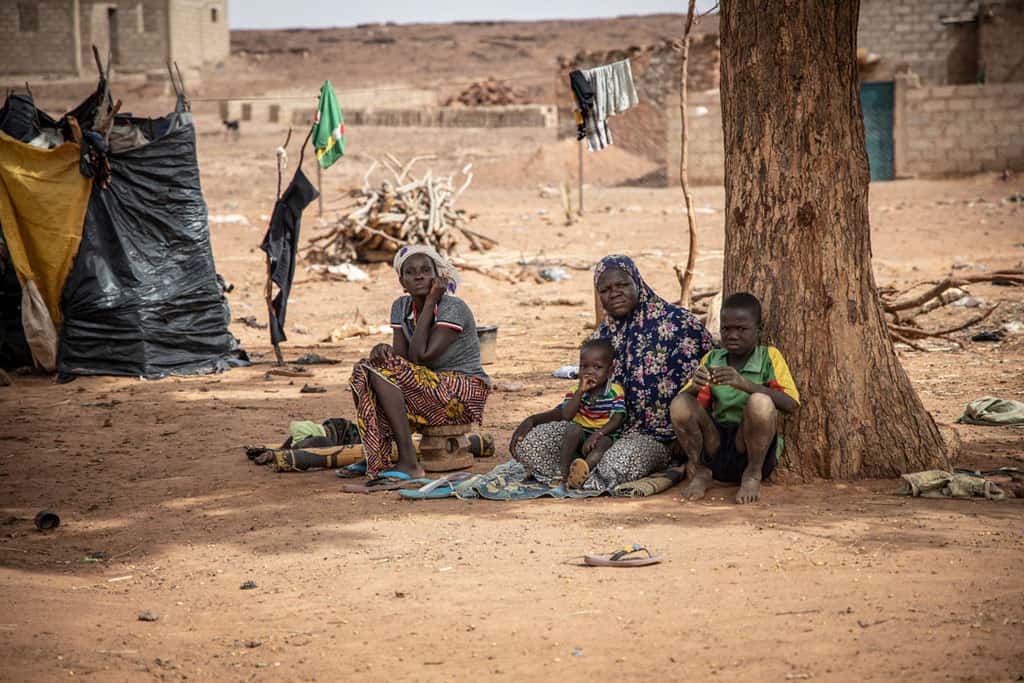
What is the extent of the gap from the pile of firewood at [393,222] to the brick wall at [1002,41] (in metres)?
15.2

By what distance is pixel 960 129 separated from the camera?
20938 millimetres

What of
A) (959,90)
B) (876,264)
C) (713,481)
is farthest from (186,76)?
(713,481)

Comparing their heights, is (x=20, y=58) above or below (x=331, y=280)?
above

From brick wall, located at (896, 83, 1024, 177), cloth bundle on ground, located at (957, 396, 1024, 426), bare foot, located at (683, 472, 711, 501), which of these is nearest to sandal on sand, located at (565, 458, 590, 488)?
bare foot, located at (683, 472, 711, 501)

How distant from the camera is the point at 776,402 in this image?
195 inches

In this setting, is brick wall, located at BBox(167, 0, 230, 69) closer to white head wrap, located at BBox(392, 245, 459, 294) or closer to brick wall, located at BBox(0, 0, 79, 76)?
brick wall, located at BBox(0, 0, 79, 76)

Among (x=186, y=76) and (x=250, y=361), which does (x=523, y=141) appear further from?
(x=250, y=361)

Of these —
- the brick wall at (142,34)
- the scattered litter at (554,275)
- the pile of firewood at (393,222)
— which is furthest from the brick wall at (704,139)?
the brick wall at (142,34)

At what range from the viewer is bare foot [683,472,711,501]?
508 cm

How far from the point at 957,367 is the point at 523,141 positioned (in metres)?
23.7

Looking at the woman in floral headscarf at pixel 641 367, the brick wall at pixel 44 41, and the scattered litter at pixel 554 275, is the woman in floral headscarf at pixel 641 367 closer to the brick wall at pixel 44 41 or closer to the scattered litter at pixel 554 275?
the scattered litter at pixel 554 275

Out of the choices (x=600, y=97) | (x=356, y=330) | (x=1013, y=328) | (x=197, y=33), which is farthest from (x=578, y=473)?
(x=197, y=33)

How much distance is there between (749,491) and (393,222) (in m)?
9.61

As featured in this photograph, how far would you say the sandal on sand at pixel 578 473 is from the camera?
529 cm
